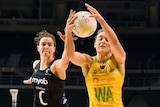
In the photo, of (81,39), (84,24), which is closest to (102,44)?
(84,24)

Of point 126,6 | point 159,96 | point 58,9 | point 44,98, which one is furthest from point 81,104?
point 44,98

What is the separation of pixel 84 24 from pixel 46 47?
0.47 metres

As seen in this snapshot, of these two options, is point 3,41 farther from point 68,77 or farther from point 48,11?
point 68,77

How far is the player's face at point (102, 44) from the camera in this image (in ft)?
12.7

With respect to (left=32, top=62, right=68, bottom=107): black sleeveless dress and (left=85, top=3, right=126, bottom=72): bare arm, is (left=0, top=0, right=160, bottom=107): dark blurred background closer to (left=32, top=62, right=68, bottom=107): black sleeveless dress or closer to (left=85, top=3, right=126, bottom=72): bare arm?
(left=32, top=62, right=68, bottom=107): black sleeveless dress

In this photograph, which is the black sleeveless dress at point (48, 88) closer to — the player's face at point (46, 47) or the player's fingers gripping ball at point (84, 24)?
the player's face at point (46, 47)

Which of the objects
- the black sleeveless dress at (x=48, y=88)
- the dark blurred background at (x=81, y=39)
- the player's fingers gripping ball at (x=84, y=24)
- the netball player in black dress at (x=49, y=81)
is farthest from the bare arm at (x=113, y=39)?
the dark blurred background at (x=81, y=39)

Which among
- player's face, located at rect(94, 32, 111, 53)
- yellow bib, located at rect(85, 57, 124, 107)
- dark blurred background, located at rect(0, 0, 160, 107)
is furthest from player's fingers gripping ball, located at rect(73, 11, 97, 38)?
dark blurred background, located at rect(0, 0, 160, 107)

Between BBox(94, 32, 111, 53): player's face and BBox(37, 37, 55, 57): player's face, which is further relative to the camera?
BBox(37, 37, 55, 57): player's face

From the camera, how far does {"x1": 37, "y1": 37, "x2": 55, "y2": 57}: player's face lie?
4.15 metres

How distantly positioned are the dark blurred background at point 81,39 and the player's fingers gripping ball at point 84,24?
17843mm

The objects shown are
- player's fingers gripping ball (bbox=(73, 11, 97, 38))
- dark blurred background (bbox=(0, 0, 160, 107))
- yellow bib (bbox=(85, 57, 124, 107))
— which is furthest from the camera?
dark blurred background (bbox=(0, 0, 160, 107))

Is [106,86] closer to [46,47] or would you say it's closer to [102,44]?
[102,44]

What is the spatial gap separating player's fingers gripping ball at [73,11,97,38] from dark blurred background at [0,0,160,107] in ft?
58.5
